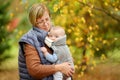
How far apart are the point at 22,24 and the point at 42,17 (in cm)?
1180

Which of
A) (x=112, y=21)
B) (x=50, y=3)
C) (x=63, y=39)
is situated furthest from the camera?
(x=112, y=21)

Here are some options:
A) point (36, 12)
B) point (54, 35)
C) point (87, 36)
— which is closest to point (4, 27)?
point (87, 36)

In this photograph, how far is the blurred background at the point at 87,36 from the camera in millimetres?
9297

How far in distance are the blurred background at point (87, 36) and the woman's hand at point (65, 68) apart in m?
4.29

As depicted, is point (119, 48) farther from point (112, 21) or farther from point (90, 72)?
point (90, 72)

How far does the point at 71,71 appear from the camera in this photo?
3982mm

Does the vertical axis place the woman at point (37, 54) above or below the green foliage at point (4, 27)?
above

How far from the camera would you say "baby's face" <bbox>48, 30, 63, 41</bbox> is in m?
3.99

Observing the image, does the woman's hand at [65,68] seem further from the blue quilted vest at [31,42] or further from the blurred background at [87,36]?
the blurred background at [87,36]

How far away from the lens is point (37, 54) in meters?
3.84

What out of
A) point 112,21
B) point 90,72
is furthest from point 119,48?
point 90,72

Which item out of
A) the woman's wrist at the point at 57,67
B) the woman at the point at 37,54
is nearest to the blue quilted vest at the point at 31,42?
the woman at the point at 37,54

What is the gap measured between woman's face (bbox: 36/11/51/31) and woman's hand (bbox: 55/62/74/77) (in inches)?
14.8

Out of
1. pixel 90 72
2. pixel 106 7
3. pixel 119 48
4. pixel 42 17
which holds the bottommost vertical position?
pixel 90 72
